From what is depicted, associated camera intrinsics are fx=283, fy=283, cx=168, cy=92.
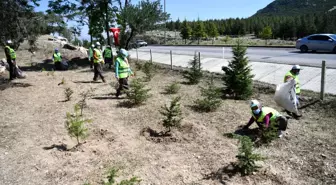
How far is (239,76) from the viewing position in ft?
29.3

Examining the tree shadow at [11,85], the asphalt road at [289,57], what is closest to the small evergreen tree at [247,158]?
the tree shadow at [11,85]

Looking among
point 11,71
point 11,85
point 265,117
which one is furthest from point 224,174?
point 11,71

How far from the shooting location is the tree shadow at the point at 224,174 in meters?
4.36

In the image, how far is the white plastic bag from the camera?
21.8ft

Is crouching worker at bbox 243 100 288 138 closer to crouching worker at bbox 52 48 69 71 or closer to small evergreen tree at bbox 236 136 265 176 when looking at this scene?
small evergreen tree at bbox 236 136 265 176

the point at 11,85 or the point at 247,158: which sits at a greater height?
the point at 11,85

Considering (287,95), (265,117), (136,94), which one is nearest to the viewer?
(265,117)

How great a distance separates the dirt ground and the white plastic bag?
45cm

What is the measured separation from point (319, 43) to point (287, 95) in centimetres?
1535

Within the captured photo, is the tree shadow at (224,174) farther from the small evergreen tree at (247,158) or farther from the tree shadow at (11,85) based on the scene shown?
the tree shadow at (11,85)

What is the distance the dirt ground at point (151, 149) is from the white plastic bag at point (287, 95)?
1.49ft

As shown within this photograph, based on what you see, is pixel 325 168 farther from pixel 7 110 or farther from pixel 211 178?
pixel 7 110

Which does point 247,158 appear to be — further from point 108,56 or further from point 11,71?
point 108,56

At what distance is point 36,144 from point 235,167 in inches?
152
